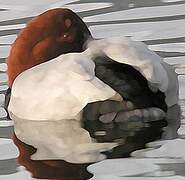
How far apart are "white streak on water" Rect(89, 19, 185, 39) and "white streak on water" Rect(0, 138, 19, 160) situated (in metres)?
2.23

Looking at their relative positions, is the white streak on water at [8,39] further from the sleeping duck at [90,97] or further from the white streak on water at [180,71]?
the sleeping duck at [90,97]

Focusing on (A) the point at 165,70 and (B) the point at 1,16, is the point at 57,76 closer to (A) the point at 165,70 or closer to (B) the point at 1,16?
(A) the point at 165,70

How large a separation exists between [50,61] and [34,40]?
1.25 ft

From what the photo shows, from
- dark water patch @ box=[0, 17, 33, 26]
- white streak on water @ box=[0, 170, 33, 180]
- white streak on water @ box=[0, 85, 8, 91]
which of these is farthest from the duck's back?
dark water patch @ box=[0, 17, 33, 26]

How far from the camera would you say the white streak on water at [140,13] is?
8109mm

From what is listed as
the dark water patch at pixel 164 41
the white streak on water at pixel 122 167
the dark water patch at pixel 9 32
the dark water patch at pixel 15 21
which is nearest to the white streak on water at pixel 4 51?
the dark water patch at pixel 9 32

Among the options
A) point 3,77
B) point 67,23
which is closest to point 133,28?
point 3,77

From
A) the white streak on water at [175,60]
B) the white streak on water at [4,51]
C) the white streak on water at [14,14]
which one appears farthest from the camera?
the white streak on water at [14,14]

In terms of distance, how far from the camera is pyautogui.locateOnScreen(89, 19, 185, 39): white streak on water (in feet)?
25.2

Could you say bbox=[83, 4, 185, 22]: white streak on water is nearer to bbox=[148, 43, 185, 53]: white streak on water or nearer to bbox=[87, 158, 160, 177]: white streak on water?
bbox=[148, 43, 185, 53]: white streak on water

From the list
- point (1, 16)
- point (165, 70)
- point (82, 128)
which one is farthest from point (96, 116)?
point (1, 16)

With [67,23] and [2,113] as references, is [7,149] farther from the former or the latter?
[67,23]

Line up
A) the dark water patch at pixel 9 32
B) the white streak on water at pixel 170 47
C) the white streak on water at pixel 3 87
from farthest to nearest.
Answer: the dark water patch at pixel 9 32, the white streak on water at pixel 170 47, the white streak on water at pixel 3 87

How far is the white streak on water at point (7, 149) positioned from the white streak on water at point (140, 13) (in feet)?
8.72
